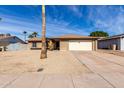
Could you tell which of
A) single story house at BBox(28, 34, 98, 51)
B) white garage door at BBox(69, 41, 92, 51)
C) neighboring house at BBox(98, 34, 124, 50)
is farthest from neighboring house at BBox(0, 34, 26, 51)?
neighboring house at BBox(98, 34, 124, 50)

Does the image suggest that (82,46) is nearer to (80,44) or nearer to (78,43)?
(80,44)

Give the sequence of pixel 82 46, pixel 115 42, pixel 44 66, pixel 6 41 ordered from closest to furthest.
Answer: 1. pixel 44 66
2. pixel 115 42
3. pixel 82 46
4. pixel 6 41

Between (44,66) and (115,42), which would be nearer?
(44,66)

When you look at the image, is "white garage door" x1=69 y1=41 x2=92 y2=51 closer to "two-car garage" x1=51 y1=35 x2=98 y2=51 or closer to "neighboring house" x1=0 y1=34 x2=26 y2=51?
"two-car garage" x1=51 y1=35 x2=98 y2=51

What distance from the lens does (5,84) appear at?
677 centimetres

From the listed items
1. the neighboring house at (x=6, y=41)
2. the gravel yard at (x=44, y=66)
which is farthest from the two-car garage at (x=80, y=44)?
the gravel yard at (x=44, y=66)

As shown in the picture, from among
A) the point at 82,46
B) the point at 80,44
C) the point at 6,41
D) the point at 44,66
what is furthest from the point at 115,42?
the point at 6,41
